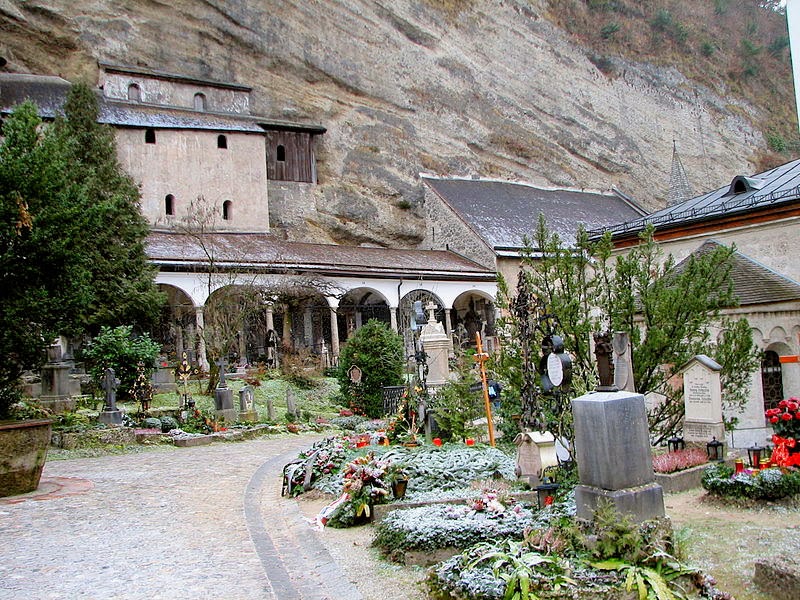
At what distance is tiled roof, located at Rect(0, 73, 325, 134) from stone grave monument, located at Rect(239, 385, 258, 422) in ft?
55.2

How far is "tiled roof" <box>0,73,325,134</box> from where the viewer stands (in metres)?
29.0

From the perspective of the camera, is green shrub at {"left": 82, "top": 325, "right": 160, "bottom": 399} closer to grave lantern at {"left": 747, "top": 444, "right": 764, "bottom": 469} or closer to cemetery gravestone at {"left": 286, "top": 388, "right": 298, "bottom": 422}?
cemetery gravestone at {"left": 286, "top": 388, "right": 298, "bottom": 422}

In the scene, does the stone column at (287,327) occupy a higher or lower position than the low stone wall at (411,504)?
higher

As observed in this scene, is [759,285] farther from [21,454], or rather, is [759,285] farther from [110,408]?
[21,454]

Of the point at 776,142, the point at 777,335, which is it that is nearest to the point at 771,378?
the point at 777,335

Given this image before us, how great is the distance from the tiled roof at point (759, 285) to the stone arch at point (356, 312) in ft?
54.9

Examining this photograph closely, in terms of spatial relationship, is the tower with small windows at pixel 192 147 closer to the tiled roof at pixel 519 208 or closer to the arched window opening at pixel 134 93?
the arched window opening at pixel 134 93

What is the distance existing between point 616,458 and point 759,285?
1197 cm

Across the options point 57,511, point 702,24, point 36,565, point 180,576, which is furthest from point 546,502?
point 702,24

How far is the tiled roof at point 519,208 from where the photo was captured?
3481cm

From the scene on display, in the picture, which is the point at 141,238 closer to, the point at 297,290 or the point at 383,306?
the point at 297,290

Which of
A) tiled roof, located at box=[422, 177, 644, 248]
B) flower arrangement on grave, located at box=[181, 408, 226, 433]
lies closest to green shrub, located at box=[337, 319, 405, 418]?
flower arrangement on grave, located at box=[181, 408, 226, 433]

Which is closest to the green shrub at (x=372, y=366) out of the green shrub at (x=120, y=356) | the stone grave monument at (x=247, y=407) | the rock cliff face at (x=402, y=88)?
the stone grave monument at (x=247, y=407)

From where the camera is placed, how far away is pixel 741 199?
60.8ft
